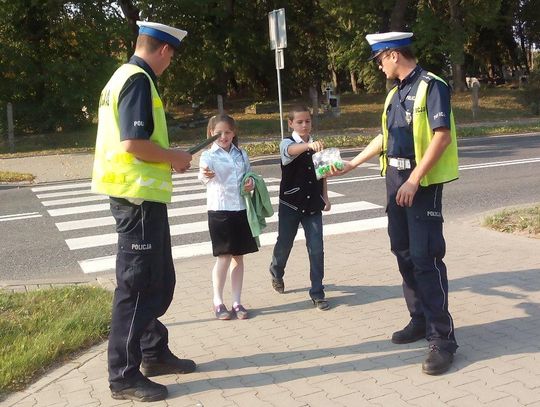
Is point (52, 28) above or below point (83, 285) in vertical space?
above

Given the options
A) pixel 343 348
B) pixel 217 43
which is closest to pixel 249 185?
pixel 343 348

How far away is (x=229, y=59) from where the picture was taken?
2970 cm

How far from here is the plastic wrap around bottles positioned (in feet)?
15.8

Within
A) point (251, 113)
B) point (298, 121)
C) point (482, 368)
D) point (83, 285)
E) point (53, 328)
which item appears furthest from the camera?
point (251, 113)

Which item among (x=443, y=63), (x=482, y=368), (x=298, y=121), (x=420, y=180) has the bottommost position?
(x=482, y=368)

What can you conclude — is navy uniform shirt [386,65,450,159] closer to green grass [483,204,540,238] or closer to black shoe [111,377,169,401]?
black shoe [111,377,169,401]

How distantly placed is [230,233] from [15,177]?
11007mm

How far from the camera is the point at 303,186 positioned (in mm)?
5465

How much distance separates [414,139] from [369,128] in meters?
19.7

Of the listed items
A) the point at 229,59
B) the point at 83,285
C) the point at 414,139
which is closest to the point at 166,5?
the point at 229,59

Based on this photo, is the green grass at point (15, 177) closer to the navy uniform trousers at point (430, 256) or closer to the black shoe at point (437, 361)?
the navy uniform trousers at point (430, 256)

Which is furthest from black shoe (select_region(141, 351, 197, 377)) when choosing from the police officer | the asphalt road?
the asphalt road

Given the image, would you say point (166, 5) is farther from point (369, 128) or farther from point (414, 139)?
point (414, 139)

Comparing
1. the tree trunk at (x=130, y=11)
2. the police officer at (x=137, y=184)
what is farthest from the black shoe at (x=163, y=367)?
the tree trunk at (x=130, y=11)
